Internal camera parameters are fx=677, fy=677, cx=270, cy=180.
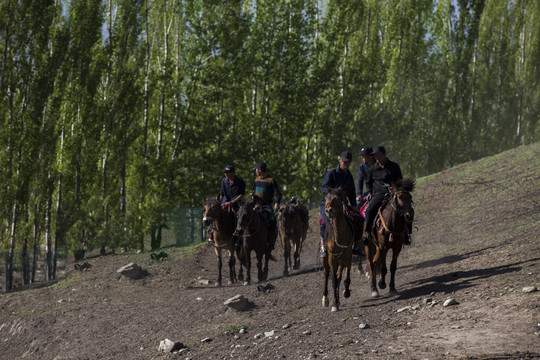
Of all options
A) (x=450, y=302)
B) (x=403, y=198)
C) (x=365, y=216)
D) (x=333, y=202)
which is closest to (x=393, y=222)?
(x=403, y=198)

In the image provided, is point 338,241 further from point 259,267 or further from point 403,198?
point 259,267

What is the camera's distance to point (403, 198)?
35.1ft

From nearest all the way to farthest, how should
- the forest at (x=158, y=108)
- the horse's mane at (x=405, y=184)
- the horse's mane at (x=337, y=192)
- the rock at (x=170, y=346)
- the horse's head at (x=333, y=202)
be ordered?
the horse's head at (x=333, y=202) → the horse's mane at (x=337, y=192) → the rock at (x=170, y=346) → the horse's mane at (x=405, y=184) → the forest at (x=158, y=108)

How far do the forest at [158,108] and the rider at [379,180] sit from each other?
14.1 metres

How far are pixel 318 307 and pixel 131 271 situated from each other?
7.70 m

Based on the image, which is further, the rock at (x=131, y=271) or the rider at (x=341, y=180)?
the rock at (x=131, y=271)

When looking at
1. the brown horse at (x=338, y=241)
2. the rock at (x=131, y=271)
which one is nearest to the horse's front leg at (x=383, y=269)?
the brown horse at (x=338, y=241)

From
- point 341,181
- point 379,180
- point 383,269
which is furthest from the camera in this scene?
point 379,180

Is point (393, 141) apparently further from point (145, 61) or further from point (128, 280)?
point (128, 280)

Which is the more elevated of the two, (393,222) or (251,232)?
(393,222)

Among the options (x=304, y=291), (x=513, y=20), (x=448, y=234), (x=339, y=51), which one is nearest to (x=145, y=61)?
(x=339, y=51)

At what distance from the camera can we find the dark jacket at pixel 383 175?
11.5 m

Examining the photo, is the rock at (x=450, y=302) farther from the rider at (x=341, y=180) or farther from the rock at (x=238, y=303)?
the rock at (x=238, y=303)

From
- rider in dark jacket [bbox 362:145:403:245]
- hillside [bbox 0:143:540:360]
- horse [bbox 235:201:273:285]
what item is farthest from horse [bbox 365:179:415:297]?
horse [bbox 235:201:273:285]
